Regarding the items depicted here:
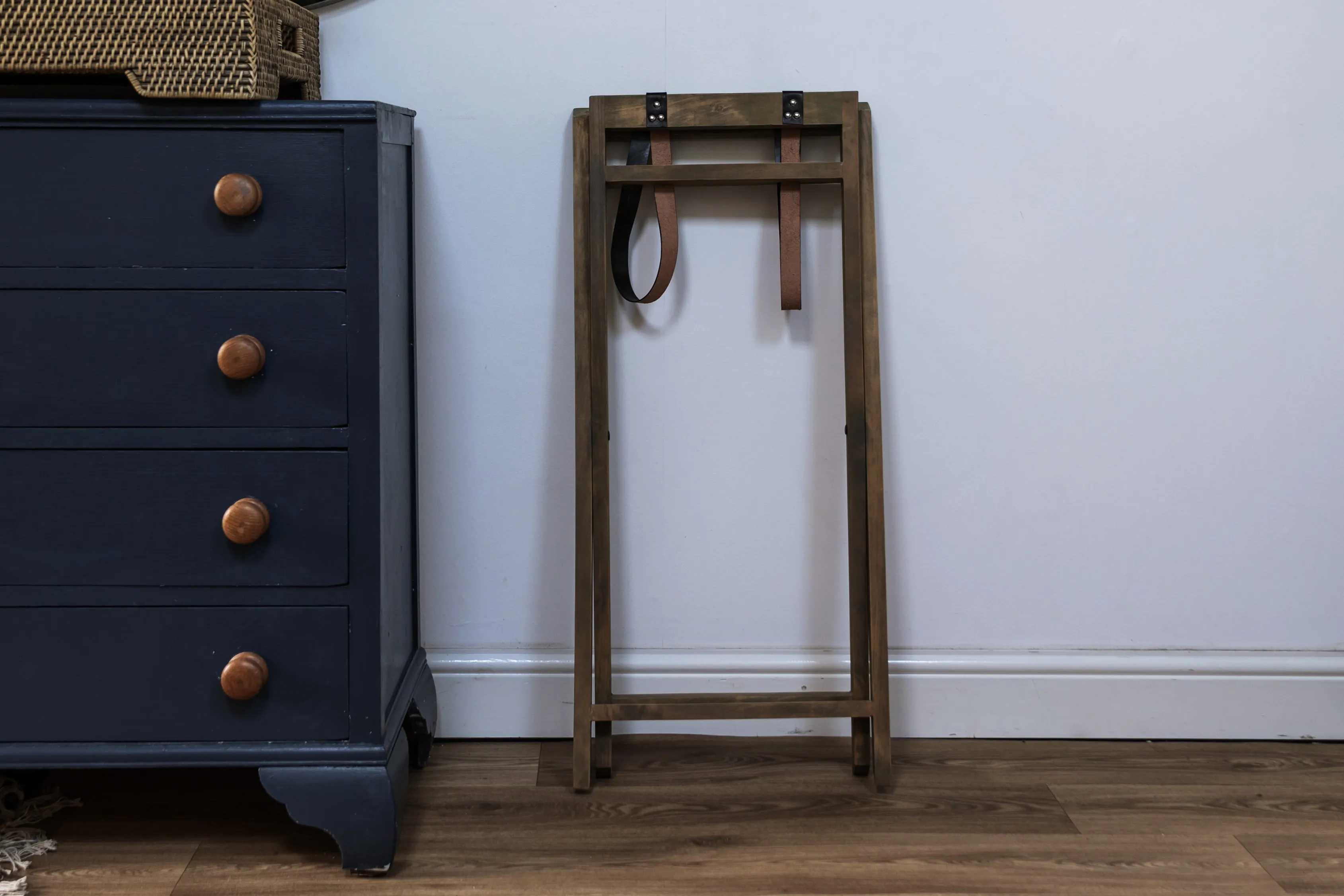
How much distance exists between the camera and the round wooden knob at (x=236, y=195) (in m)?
1.01

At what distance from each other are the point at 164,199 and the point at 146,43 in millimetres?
169

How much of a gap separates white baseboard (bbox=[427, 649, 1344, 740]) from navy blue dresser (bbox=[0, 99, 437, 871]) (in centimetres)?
37

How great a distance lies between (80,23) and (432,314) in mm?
543

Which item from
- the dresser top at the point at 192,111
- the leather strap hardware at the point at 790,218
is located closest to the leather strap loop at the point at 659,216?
the leather strap hardware at the point at 790,218

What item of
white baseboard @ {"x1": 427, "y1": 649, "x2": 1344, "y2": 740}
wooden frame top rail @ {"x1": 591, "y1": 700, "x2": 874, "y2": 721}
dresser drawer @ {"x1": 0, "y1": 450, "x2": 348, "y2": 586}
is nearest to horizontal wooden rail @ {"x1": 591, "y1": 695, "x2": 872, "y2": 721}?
wooden frame top rail @ {"x1": 591, "y1": 700, "x2": 874, "y2": 721}

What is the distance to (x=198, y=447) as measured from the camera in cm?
105

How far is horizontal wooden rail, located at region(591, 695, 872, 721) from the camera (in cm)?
131

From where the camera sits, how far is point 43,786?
1.26m

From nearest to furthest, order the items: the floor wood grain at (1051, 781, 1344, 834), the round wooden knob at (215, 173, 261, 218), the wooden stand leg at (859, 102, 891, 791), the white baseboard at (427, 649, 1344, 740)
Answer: the round wooden knob at (215, 173, 261, 218), the floor wood grain at (1051, 781, 1344, 834), the wooden stand leg at (859, 102, 891, 791), the white baseboard at (427, 649, 1344, 740)

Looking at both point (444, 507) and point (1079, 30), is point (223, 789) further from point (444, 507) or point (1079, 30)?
point (1079, 30)

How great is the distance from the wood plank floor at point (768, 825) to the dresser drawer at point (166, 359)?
543 millimetres

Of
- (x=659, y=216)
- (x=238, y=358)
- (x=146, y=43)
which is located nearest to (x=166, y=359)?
(x=238, y=358)

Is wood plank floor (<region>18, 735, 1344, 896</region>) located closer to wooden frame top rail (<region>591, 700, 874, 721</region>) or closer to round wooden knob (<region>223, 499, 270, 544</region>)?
wooden frame top rail (<region>591, 700, 874, 721</region>)

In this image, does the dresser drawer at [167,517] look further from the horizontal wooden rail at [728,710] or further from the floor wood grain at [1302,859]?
the floor wood grain at [1302,859]
